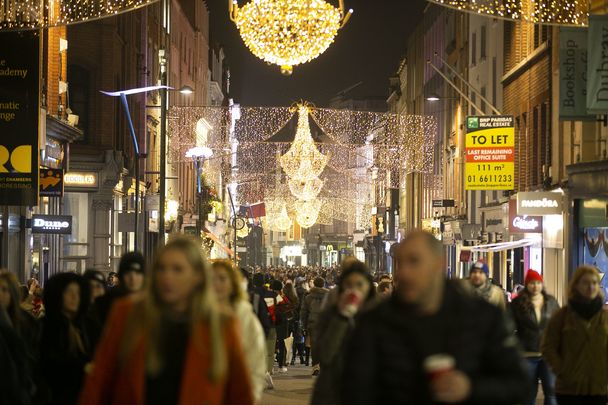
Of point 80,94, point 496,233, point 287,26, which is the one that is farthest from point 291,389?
point 80,94

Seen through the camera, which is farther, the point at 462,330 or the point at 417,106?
the point at 417,106

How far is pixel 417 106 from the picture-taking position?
8169cm

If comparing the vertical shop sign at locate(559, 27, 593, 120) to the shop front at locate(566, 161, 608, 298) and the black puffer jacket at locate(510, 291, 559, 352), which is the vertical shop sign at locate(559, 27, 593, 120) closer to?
the shop front at locate(566, 161, 608, 298)

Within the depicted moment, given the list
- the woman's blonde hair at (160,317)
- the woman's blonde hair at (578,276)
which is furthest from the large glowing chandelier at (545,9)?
the woman's blonde hair at (160,317)

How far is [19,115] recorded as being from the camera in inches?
1007

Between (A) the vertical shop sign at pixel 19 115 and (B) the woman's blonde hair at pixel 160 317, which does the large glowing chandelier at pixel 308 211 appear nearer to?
(A) the vertical shop sign at pixel 19 115

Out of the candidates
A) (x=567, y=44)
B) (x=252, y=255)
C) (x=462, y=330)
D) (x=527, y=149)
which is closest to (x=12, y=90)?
(x=567, y=44)

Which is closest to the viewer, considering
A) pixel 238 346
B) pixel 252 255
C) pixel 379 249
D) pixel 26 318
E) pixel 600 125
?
pixel 238 346

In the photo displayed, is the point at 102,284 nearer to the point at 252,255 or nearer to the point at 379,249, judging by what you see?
the point at 379,249

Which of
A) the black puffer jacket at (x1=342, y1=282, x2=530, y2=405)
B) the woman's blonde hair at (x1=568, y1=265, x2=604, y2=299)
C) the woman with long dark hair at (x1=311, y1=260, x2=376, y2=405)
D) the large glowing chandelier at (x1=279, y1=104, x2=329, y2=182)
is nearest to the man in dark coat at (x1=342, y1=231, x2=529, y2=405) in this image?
the black puffer jacket at (x1=342, y1=282, x2=530, y2=405)

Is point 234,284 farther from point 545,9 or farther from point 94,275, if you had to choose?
point 545,9

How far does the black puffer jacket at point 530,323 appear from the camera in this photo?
576 inches

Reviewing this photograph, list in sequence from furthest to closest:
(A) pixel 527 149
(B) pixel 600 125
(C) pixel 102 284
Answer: (A) pixel 527 149
(B) pixel 600 125
(C) pixel 102 284

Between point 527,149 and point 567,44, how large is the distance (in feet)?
43.7
